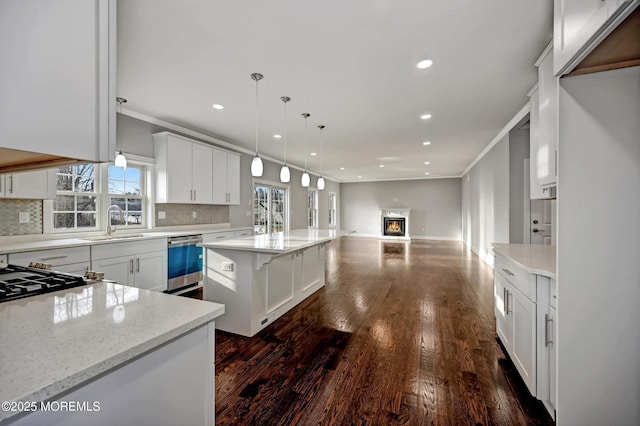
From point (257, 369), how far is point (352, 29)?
2.70 metres

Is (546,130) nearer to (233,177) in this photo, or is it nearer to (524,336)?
(524,336)

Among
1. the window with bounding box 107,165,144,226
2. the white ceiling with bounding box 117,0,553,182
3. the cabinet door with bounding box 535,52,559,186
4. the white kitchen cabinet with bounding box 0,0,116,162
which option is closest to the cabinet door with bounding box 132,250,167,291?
the window with bounding box 107,165,144,226

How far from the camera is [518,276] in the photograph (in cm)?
204

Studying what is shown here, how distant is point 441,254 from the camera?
7594 millimetres

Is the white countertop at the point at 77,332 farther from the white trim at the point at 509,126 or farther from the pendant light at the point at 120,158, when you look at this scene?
the white trim at the point at 509,126

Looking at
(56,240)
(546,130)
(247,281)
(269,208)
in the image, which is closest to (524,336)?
(546,130)

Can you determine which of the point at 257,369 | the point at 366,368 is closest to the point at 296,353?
the point at 257,369

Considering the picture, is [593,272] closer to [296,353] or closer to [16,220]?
[296,353]

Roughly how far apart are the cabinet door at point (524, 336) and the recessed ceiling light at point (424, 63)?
6.84ft

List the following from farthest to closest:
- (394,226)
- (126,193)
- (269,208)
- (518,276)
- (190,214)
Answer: (394,226)
(269,208)
(190,214)
(126,193)
(518,276)

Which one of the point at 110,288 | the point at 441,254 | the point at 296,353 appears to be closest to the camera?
the point at 110,288

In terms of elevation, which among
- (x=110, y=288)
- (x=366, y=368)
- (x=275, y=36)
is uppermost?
(x=275, y=36)

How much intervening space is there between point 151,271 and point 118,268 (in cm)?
43

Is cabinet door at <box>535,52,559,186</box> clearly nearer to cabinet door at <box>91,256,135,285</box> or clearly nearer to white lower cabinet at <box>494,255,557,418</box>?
white lower cabinet at <box>494,255,557,418</box>
